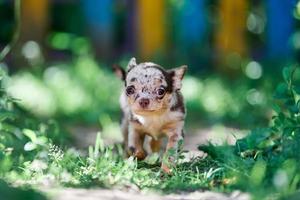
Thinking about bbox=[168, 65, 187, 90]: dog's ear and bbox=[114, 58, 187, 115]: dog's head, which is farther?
bbox=[168, 65, 187, 90]: dog's ear

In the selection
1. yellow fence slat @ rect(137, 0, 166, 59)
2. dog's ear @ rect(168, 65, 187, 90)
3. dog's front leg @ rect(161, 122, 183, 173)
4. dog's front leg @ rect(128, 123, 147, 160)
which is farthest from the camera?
yellow fence slat @ rect(137, 0, 166, 59)

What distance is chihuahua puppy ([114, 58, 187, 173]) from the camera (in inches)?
228

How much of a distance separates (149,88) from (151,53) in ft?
20.4

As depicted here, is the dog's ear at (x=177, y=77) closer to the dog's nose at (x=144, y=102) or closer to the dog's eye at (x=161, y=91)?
the dog's eye at (x=161, y=91)

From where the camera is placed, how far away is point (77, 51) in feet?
41.2

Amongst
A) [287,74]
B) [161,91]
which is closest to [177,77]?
[161,91]

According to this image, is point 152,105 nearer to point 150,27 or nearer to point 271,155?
point 271,155

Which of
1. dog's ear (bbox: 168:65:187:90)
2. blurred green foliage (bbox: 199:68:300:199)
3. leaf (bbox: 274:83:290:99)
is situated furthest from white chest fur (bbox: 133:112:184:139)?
leaf (bbox: 274:83:290:99)

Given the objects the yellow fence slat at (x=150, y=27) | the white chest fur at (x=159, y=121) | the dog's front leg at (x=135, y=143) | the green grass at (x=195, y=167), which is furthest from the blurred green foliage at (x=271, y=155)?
the yellow fence slat at (x=150, y=27)

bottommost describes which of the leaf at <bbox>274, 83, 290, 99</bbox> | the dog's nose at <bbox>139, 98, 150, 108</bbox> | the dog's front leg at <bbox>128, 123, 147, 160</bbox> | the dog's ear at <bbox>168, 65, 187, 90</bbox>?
the dog's front leg at <bbox>128, 123, 147, 160</bbox>

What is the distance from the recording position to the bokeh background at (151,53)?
366 inches

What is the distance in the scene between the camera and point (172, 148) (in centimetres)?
599

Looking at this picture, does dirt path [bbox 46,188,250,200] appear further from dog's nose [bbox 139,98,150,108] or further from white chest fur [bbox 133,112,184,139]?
white chest fur [bbox 133,112,184,139]

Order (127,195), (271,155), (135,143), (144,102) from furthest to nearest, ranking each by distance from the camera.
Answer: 1. (135,143)
2. (271,155)
3. (144,102)
4. (127,195)
